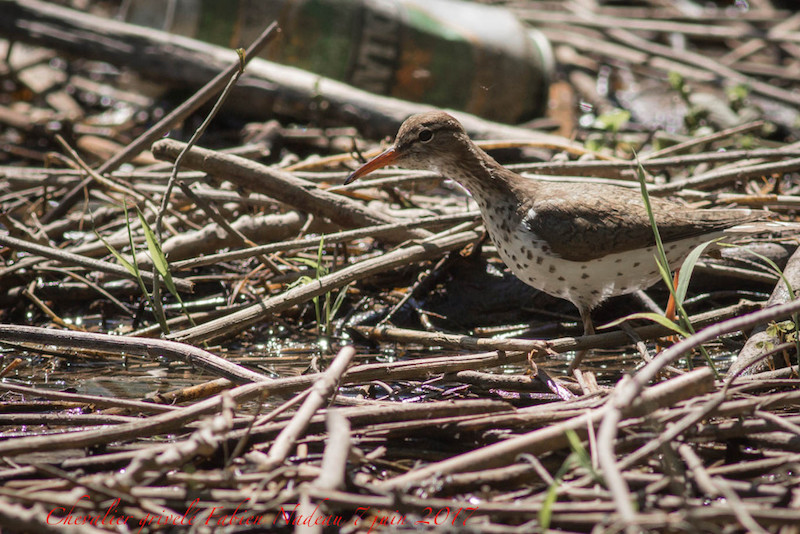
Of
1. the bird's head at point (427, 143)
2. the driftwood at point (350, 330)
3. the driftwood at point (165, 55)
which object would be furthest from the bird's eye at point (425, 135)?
the driftwood at point (165, 55)

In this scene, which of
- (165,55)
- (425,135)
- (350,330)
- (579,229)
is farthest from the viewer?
(165,55)

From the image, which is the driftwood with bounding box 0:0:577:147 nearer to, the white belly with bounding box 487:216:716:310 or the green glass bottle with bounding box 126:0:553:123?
the green glass bottle with bounding box 126:0:553:123

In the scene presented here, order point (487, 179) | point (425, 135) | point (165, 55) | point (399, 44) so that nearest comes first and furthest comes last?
1. point (487, 179)
2. point (425, 135)
3. point (165, 55)
4. point (399, 44)

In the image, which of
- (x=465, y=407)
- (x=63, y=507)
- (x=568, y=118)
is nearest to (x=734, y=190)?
(x=568, y=118)

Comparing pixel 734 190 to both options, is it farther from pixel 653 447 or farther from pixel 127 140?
pixel 127 140

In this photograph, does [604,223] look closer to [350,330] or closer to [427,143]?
[427,143]

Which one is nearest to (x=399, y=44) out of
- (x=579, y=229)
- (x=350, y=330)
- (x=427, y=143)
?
(x=427, y=143)

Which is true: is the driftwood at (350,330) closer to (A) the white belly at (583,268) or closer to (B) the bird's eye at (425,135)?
(A) the white belly at (583,268)
